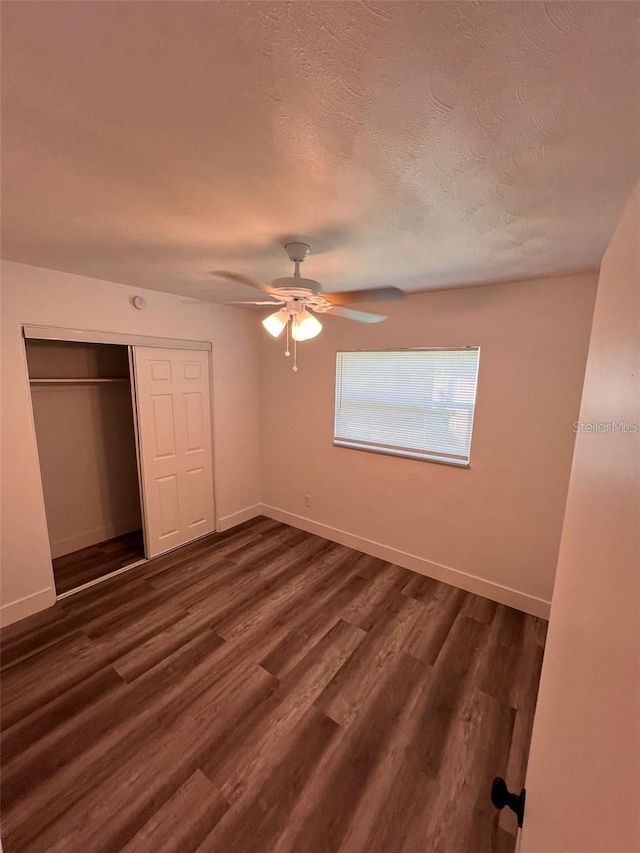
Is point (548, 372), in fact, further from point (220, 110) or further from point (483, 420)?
point (220, 110)

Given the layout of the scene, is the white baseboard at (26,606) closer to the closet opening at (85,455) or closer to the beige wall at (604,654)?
the closet opening at (85,455)

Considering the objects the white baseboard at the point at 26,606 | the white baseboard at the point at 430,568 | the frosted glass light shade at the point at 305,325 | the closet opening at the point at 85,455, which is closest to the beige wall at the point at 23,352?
the white baseboard at the point at 26,606

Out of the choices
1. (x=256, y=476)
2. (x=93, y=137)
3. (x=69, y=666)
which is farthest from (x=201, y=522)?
(x=93, y=137)

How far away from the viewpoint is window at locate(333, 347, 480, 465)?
2.69m

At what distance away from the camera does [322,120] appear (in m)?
0.86

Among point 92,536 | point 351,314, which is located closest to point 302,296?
point 351,314

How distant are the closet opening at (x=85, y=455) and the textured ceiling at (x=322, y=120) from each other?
1.80m

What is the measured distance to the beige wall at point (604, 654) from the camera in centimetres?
36

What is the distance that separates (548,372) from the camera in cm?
229

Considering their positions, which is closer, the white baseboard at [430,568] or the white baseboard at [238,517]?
the white baseboard at [430,568]

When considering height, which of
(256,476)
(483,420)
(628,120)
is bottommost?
(256,476)

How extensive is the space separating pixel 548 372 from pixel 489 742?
2183mm

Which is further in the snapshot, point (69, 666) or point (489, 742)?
point (69, 666)

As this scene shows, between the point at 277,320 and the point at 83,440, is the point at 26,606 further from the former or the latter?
the point at 277,320
